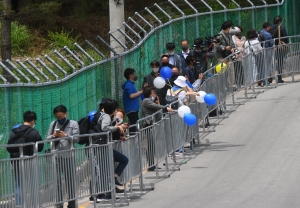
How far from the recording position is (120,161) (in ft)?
44.9

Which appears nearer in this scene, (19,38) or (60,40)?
(19,38)

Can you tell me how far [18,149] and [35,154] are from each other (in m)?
0.71

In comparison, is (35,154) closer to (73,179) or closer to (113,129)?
(73,179)

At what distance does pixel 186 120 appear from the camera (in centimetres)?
1623

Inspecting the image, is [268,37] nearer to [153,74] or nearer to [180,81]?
[153,74]

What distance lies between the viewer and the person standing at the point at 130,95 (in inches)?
695

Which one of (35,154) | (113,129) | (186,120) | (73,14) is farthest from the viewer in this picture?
(73,14)

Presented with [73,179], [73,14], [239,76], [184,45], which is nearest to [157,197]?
[73,179]

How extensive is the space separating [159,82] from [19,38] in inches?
466

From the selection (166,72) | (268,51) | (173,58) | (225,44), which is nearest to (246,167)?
(166,72)

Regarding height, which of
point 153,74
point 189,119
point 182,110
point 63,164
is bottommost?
point 63,164

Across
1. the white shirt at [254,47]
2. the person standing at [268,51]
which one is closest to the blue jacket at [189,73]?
the white shirt at [254,47]

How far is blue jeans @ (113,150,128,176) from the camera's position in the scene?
44.8 feet

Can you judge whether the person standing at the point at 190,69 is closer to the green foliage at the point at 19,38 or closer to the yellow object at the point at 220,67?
the yellow object at the point at 220,67
